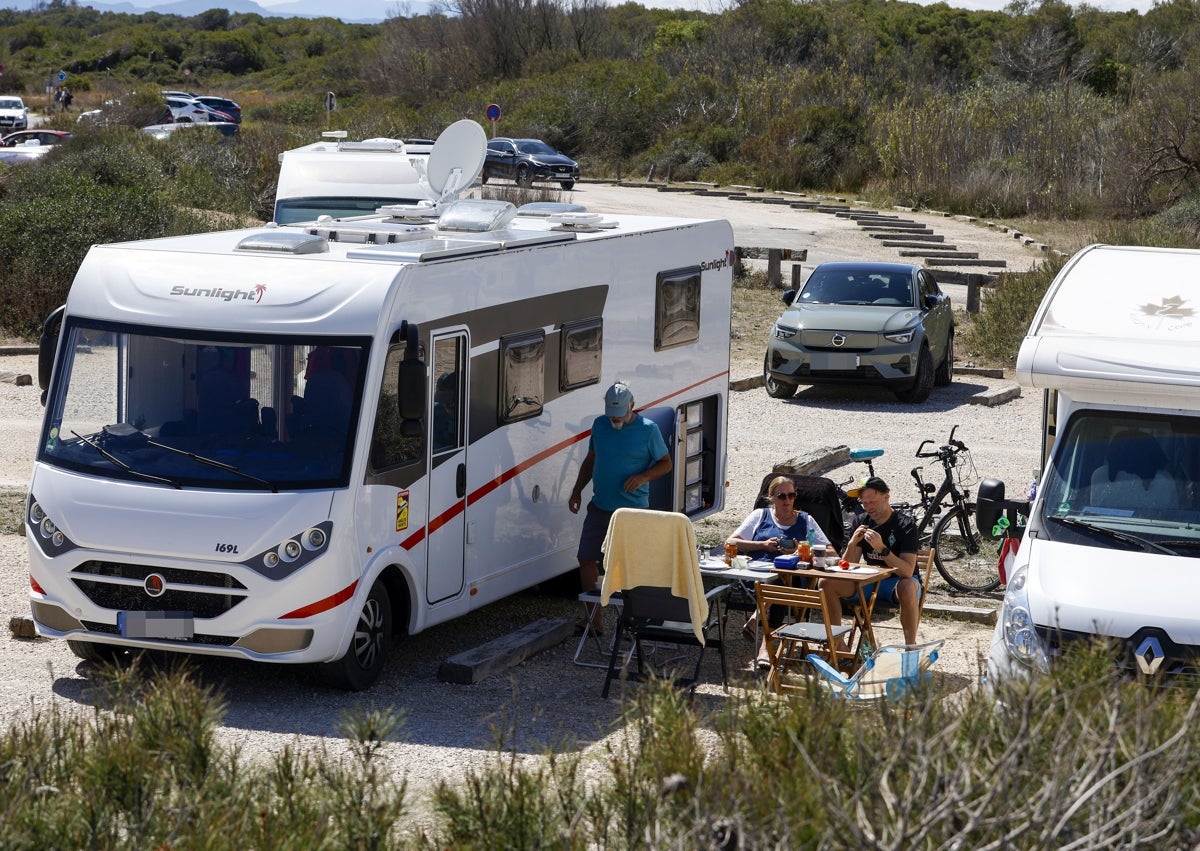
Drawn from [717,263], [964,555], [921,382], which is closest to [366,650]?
[717,263]

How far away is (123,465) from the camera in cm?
789

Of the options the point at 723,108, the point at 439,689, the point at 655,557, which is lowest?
the point at 439,689

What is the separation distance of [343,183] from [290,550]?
10.7 m

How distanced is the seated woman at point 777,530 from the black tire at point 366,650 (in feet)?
7.13

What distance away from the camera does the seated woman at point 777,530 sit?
358 inches

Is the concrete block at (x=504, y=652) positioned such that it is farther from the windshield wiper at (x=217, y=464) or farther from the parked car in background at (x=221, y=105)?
the parked car in background at (x=221, y=105)

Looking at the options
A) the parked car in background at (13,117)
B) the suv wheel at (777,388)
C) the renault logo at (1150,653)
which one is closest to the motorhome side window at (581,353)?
the renault logo at (1150,653)

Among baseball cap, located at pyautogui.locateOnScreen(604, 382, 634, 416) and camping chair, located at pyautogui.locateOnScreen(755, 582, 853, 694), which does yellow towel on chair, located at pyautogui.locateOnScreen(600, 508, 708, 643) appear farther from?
baseball cap, located at pyautogui.locateOnScreen(604, 382, 634, 416)

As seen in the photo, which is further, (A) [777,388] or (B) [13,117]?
(B) [13,117]

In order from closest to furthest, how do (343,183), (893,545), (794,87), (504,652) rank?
1. (504,652)
2. (893,545)
3. (343,183)
4. (794,87)

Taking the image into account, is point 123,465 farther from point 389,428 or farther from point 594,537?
point 594,537

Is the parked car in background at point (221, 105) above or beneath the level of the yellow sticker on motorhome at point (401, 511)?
above

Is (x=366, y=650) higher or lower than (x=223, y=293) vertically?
lower

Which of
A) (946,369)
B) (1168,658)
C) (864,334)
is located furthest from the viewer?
(946,369)
